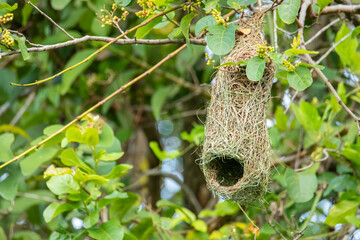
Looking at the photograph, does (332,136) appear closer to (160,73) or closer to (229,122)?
(229,122)

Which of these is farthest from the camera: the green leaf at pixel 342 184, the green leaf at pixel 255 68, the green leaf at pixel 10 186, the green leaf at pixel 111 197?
the green leaf at pixel 342 184

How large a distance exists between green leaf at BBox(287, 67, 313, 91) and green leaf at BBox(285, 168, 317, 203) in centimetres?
64

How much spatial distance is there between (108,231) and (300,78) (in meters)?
0.87

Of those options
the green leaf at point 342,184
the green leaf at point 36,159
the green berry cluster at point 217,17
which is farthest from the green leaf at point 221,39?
the green leaf at point 342,184

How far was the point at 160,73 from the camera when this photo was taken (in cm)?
303

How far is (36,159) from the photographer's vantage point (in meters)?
2.17

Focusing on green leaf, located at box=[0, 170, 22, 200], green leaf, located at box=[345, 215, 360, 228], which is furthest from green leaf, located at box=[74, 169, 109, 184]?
green leaf, located at box=[345, 215, 360, 228]

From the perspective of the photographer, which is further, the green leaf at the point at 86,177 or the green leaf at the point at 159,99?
the green leaf at the point at 159,99

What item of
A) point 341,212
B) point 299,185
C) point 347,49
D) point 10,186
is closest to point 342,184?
point 341,212

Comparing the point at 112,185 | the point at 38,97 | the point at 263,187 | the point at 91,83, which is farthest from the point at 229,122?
the point at 38,97

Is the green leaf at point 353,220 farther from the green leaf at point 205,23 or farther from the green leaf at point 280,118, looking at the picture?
the green leaf at point 205,23

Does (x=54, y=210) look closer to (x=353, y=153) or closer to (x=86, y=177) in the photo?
Answer: (x=86, y=177)

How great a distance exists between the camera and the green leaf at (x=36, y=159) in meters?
2.15

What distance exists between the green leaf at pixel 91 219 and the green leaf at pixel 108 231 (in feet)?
0.09
